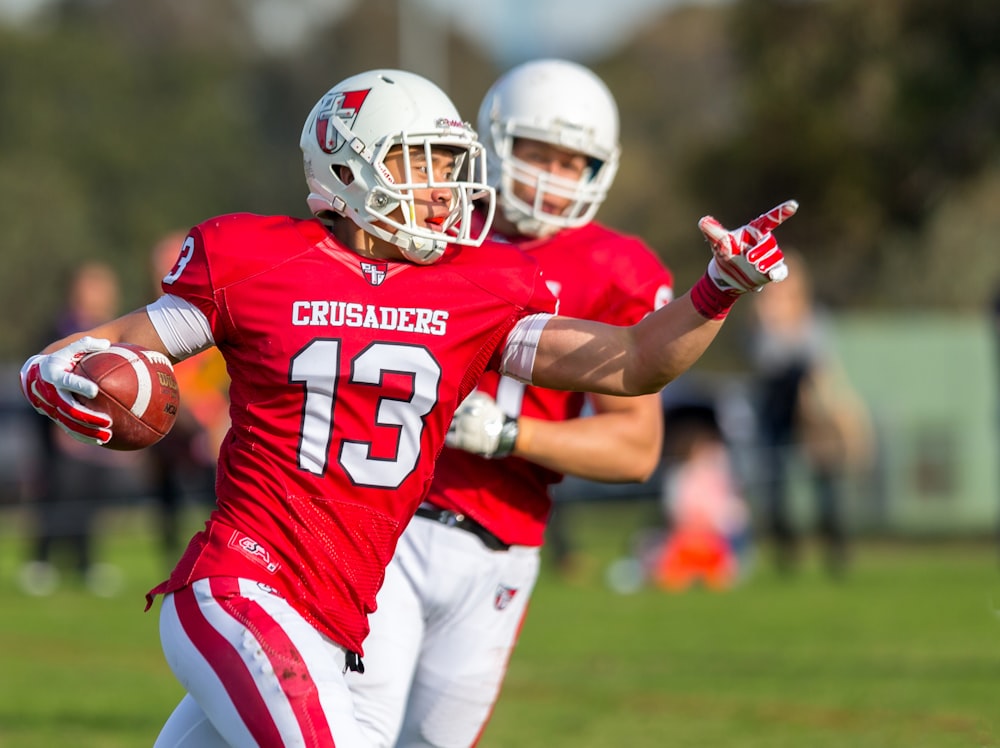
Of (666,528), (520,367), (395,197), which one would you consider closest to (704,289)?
(520,367)

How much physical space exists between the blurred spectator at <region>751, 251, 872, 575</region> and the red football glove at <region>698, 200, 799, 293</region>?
327 inches

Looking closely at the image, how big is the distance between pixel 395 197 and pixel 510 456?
1.07 meters

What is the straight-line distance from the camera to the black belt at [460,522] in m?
4.44

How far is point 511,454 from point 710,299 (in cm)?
98

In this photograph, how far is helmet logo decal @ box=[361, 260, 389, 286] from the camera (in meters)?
3.65

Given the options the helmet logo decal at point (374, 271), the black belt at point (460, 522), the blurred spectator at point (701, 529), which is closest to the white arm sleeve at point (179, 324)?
the helmet logo decal at point (374, 271)

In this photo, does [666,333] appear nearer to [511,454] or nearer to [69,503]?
[511,454]

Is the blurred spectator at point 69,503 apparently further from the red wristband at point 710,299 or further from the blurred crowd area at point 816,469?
the red wristband at point 710,299

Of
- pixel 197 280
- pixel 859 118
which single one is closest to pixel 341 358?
pixel 197 280

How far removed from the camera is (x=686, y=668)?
8.10 m

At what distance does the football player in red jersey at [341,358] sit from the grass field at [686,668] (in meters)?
2.88

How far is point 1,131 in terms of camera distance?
42781 millimetres

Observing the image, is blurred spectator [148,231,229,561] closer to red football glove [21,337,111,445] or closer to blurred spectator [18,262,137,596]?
blurred spectator [18,262,137,596]

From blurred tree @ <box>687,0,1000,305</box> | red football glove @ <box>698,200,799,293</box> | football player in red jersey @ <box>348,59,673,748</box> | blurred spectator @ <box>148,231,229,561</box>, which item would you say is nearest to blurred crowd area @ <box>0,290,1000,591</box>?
blurred spectator @ <box>148,231,229,561</box>
